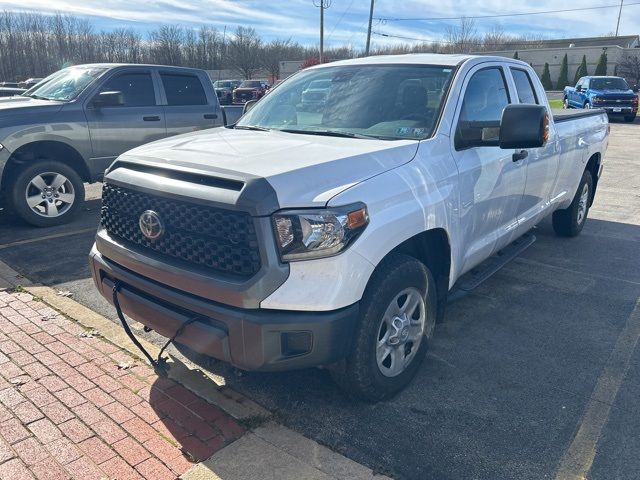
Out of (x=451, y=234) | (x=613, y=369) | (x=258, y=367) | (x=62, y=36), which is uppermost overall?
(x=62, y=36)

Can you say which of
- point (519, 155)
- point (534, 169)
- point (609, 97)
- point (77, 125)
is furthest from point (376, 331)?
point (609, 97)

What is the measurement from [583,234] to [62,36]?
258 ft

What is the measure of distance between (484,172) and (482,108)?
531 millimetres

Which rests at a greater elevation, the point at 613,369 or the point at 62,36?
the point at 62,36

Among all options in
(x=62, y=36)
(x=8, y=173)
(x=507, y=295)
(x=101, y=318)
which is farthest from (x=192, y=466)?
(x=62, y=36)

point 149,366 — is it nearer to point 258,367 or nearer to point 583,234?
point 258,367

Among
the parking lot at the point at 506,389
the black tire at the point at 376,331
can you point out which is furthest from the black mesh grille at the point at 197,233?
the parking lot at the point at 506,389

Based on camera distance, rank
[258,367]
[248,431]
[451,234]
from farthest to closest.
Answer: [451,234] < [248,431] < [258,367]

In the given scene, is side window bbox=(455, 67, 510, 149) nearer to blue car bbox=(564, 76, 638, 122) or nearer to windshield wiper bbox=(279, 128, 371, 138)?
windshield wiper bbox=(279, 128, 371, 138)

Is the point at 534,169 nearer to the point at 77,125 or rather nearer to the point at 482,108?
the point at 482,108

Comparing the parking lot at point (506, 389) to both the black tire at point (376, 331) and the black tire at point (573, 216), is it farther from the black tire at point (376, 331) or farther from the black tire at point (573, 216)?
the black tire at point (573, 216)

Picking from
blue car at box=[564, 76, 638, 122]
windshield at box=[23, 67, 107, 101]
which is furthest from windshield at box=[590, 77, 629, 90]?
windshield at box=[23, 67, 107, 101]

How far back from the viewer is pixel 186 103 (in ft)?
26.9

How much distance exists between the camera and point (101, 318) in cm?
422
